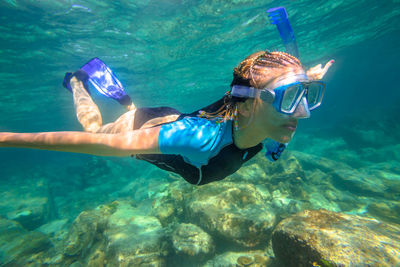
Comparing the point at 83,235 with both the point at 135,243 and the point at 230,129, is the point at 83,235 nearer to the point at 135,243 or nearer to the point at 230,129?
the point at 135,243

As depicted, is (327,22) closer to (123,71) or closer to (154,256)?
(123,71)

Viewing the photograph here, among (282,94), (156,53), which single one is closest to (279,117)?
(282,94)

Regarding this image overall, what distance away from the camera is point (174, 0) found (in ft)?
38.1

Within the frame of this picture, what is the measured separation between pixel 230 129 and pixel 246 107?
1.62 ft

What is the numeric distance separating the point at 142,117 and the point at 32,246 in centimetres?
914

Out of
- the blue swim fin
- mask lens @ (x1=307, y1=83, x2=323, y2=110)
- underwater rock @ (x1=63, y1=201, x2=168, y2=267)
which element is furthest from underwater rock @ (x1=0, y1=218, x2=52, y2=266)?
mask lens @ (x1=307, y1=83, x2=323, y2=110)

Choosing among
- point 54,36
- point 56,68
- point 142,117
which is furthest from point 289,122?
point 56,68

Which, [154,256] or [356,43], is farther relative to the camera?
[356,43]

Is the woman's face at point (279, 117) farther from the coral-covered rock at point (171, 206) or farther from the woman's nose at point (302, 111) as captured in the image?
the coral-covered rock at point (171, 206)

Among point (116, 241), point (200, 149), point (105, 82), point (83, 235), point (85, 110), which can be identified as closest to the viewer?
point (200, 149)

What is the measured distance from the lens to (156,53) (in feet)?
59.0

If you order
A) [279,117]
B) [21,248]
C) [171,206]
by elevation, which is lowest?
[21,248]

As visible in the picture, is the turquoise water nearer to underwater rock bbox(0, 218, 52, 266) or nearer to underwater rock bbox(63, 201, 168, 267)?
underwater rock bbox(0, 218, 52, 266)

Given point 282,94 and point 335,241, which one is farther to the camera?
point 335,241
